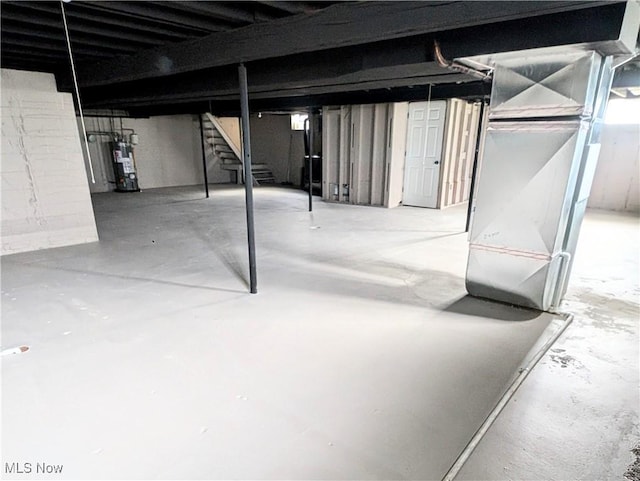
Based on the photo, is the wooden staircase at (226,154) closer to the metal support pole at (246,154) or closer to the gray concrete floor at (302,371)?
the gray concrete floor at (302,371)

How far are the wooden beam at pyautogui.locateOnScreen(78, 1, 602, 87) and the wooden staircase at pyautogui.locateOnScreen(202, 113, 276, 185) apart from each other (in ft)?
25.7

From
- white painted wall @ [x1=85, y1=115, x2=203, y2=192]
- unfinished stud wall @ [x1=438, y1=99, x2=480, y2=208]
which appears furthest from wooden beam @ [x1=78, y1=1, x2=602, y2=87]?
white painted wall @ [x1=85, y1=115, x2=203, y2=192]

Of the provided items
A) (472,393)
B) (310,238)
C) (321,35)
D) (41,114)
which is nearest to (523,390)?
(472,393)

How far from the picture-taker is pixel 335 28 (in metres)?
2.29

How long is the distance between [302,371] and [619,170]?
27.4 ft

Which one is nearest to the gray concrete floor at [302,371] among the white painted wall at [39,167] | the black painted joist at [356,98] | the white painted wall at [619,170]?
the white painted wall at [39,167]

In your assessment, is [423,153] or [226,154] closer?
[423,153]

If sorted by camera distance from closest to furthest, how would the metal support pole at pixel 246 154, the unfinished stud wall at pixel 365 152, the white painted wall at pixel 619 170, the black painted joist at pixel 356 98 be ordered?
the metal support pole at pixel 246 154 → the black painted joist at pixel 356 98 → the white painted wall at pixel 619 170 → the unfinished stud wall at pixel 365 152

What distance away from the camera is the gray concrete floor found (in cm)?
158

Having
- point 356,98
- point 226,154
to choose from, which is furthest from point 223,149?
point 356,98

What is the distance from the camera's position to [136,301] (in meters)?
3.13

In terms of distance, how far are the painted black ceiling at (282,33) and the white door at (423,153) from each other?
12.1ft

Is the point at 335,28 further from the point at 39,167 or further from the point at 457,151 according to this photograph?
the point at 457,151

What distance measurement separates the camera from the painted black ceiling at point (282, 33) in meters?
2.01
